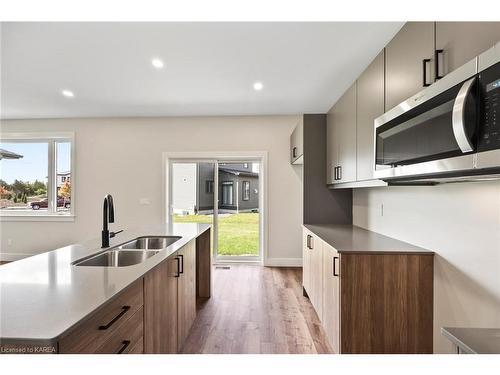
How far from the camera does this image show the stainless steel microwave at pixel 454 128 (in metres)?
0.92

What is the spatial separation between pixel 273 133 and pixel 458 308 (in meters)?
3.49

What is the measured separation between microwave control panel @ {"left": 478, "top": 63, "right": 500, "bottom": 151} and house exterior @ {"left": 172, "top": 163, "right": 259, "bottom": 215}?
385cm

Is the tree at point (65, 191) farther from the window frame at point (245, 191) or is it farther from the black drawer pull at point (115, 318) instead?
the black drawer pull at point (115, 318)

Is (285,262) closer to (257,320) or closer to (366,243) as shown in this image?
(257,320)

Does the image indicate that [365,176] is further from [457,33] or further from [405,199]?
[457,33]

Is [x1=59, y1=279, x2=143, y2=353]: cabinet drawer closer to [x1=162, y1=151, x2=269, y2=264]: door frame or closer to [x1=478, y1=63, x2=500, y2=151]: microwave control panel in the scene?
[x1=478, y1=63, x2=500, y2=151]: microwave control panel

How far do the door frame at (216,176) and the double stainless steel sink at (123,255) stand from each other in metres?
2.21

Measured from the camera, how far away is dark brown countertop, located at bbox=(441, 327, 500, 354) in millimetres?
888

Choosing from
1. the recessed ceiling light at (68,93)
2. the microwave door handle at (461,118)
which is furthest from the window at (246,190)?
the microwave door handle at (461,118)

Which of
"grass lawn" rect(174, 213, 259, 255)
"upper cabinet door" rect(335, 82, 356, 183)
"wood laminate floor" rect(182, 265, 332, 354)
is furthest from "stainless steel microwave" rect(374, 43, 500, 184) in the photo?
"grass lawn" rect(174, 213, 259, 255)

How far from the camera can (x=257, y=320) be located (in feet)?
8.93

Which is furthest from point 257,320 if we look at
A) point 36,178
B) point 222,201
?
point 36,178

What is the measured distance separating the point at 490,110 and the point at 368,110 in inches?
53.9
